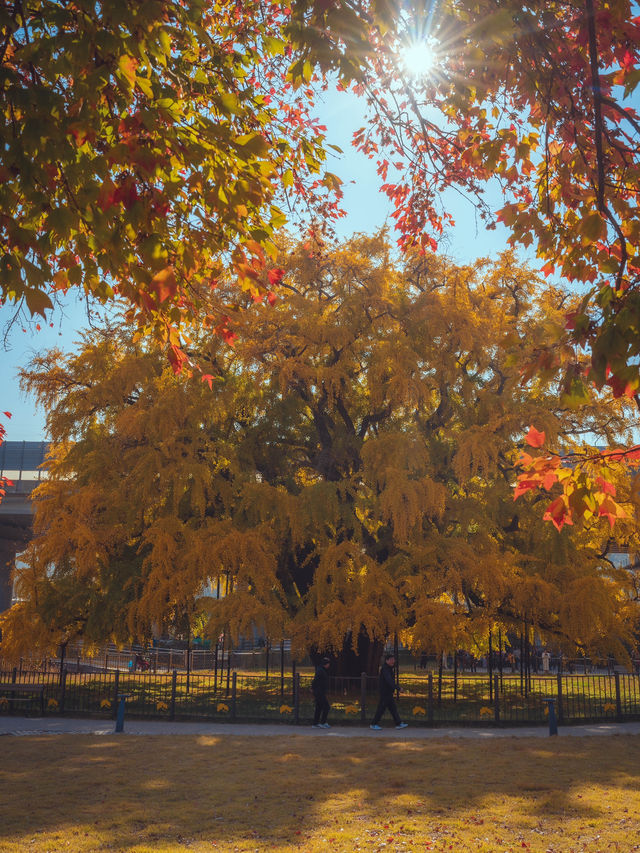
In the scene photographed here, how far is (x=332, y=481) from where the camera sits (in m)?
20.7

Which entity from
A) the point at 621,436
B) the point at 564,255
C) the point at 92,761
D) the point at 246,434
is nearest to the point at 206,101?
the point at 564,255

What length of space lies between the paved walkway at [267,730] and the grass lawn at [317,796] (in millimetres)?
1419

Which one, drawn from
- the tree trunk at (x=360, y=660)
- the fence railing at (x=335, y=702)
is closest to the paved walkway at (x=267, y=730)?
the fence railing at (x=335, y=702)

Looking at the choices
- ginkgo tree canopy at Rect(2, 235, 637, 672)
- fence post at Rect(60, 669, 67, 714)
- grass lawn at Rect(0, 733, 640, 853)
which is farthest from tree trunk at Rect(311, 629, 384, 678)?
grass lawn at Rect(0, 733, 640, 853)

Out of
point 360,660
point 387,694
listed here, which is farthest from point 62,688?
point 360,660

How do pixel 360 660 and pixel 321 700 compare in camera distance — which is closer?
pixel 321 700

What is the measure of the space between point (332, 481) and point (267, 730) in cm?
734

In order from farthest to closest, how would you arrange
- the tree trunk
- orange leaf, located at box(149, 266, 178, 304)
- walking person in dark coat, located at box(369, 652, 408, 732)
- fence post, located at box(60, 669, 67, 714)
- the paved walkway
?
the tree trunk < fence post, located at box(60, 669, 67, 714) < walking person in dark coat, located at box(369, 652, 408, 732) < the paved walkway < orange leaf, located at box(149, 266, 178, 304)

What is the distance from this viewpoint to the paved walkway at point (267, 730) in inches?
571

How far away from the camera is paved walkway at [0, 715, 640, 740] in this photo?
571 inches

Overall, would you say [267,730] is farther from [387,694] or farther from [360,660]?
[360,660]

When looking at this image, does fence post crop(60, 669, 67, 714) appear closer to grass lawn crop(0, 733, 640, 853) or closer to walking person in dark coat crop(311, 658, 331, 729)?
grass lawn crop(0, 733, 640, 853)

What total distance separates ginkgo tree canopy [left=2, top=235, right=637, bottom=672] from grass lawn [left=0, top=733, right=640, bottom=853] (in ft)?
17.8

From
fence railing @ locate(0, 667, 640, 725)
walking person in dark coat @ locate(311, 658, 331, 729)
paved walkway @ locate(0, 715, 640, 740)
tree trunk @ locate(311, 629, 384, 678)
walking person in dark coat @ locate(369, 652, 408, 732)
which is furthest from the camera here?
tree trunk @ locate(311, 629, 384, 678)
